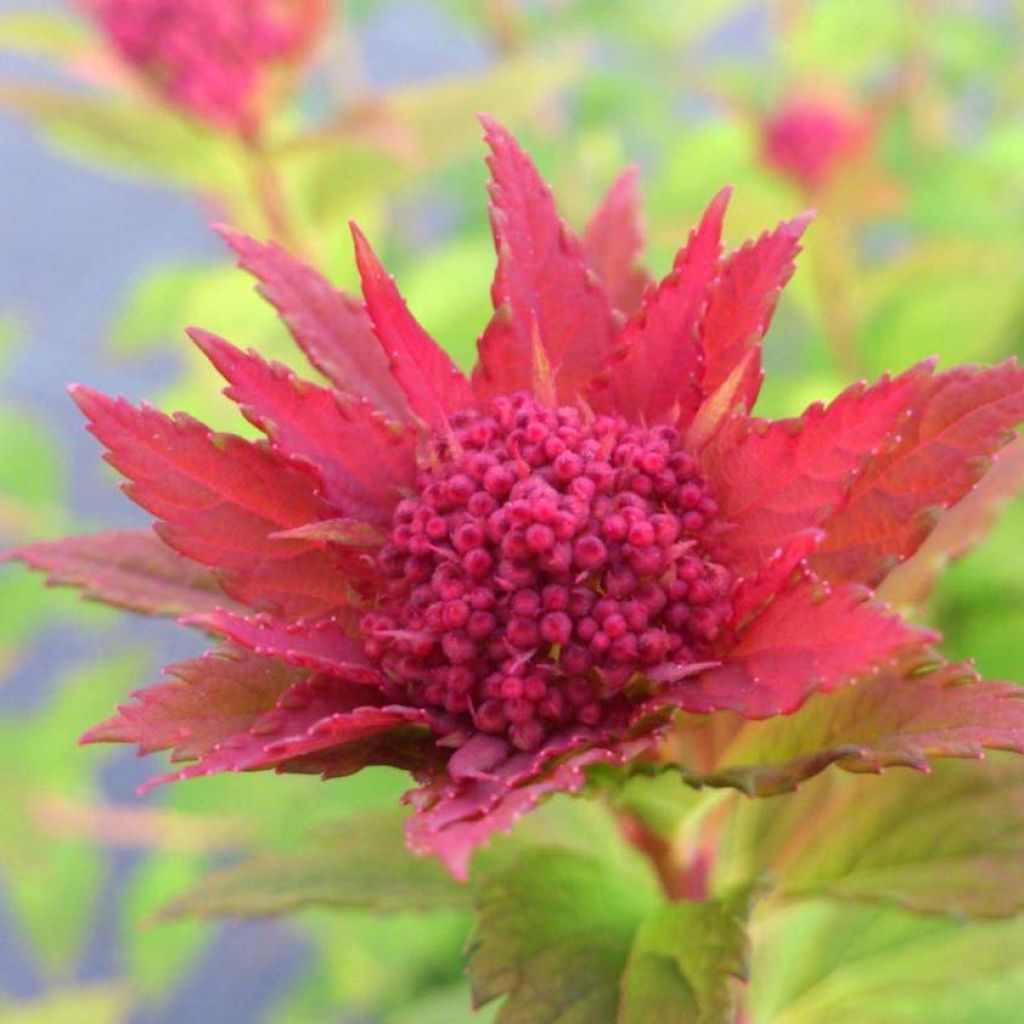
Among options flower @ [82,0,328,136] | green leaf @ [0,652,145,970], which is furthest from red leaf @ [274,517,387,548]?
green leaf @ [0,652,145,970]

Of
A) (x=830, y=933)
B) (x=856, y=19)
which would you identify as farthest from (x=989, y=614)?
(x=856, y=19)

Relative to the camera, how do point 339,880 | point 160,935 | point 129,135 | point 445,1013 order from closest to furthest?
point 339,880, point 445,1013, point 129,135, point 160,935

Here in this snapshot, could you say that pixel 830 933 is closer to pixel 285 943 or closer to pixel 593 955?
pixel 593 955

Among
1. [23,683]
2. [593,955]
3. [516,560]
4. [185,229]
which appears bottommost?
[593,955]

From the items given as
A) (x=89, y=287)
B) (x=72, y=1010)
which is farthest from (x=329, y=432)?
(x=89, y=287)

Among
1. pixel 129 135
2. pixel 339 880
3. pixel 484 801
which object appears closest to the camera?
pixel 484 801

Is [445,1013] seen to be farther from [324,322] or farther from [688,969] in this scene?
[324,322]
